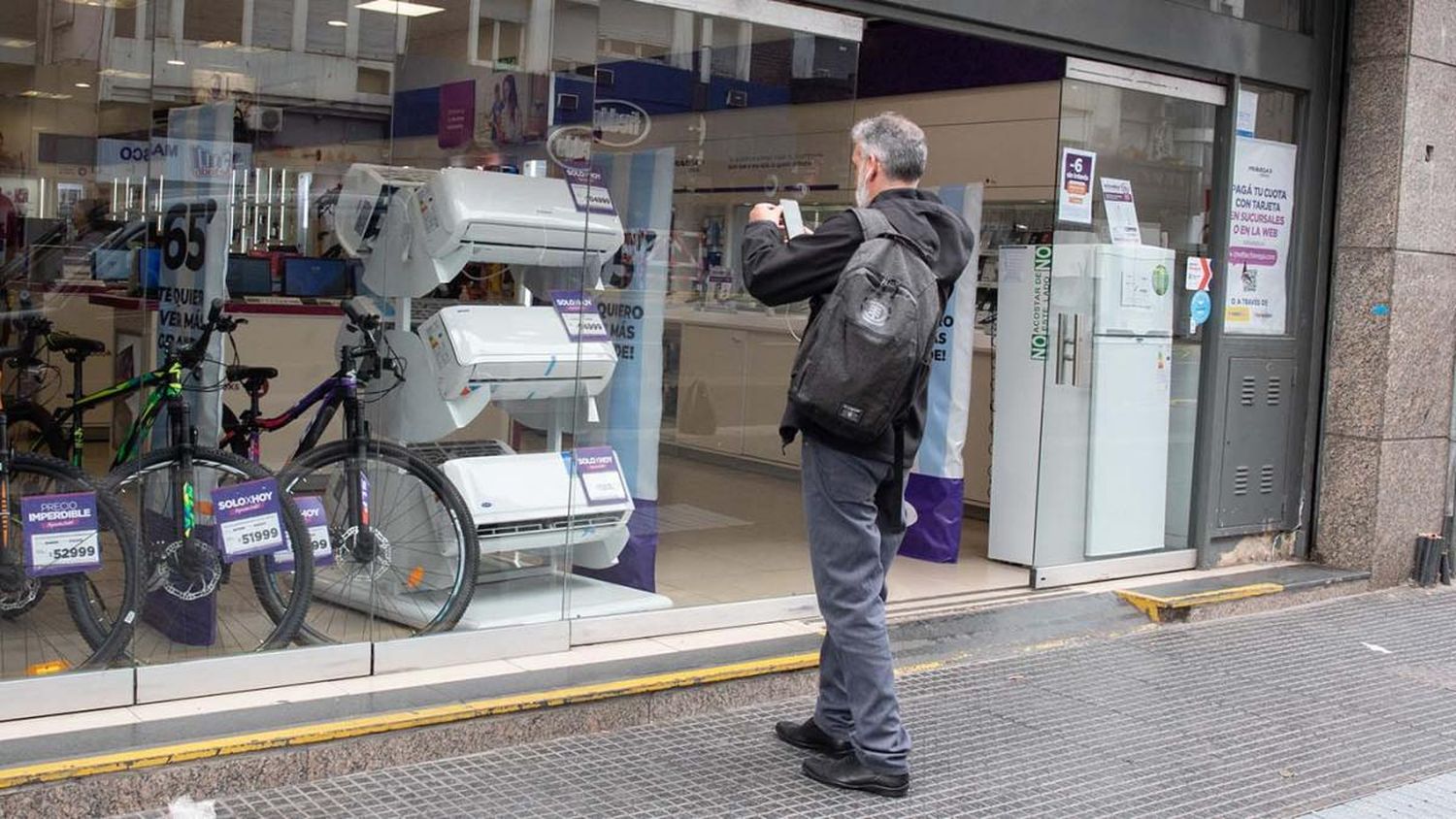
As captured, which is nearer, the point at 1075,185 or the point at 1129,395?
A: the point at 1075,185

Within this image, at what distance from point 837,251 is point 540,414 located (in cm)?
162

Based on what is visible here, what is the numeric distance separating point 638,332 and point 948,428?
2.13 m

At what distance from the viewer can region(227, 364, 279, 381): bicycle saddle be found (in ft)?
17.6

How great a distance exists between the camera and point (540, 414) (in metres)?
5.61

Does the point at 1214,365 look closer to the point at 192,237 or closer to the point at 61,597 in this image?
the point at 192,237

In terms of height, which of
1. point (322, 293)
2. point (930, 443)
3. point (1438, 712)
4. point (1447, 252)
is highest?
point (1447, 252)

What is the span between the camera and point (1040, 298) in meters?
7.43

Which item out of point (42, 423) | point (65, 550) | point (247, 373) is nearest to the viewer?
point (65, 550)

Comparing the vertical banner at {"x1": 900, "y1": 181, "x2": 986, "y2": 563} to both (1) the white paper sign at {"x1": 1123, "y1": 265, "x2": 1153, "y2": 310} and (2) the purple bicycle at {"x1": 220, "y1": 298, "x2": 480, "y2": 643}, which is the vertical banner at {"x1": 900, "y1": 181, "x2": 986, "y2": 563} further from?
(2) the purple bicycle at {"x1": 220, "y1": 298, "x2": 480, "y2": 643}

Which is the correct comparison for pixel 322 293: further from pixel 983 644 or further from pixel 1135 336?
pixel 1135 336

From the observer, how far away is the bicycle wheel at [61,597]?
4426 millimetres

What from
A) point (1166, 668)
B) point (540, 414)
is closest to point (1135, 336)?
point (1166, 668)

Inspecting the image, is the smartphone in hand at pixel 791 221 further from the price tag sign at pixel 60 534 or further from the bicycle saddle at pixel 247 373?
the price tag sign at pixel 60 534

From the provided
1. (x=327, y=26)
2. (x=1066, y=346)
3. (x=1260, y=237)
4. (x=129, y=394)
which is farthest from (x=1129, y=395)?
(x=129, y=394)
